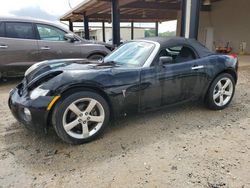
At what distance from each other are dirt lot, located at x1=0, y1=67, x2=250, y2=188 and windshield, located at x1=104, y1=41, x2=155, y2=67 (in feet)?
3.11

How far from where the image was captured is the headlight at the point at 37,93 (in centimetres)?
274

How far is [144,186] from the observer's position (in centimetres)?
217

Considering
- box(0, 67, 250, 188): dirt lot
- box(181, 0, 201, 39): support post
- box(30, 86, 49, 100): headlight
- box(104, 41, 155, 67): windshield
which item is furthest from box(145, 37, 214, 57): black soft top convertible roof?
box(181, 0, 201, 39): support post

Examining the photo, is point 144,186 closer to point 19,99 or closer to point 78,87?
point 78,87

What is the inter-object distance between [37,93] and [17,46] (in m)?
3.85

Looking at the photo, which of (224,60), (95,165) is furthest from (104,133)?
(224,60)

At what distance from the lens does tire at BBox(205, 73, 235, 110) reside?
396 centimetres

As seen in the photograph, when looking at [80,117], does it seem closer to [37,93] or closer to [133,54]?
[37,93]

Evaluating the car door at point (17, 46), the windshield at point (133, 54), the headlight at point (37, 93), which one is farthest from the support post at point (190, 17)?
the headlight at point (37, 93)

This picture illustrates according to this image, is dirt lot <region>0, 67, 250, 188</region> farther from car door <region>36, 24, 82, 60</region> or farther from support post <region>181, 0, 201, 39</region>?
support post <region>181, 0, 201, 39</region>

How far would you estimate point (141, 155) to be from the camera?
2.70m

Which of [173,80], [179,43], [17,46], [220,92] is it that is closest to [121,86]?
[173,80]

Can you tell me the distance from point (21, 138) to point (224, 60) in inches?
140

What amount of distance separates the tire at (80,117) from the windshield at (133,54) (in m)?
0.86
